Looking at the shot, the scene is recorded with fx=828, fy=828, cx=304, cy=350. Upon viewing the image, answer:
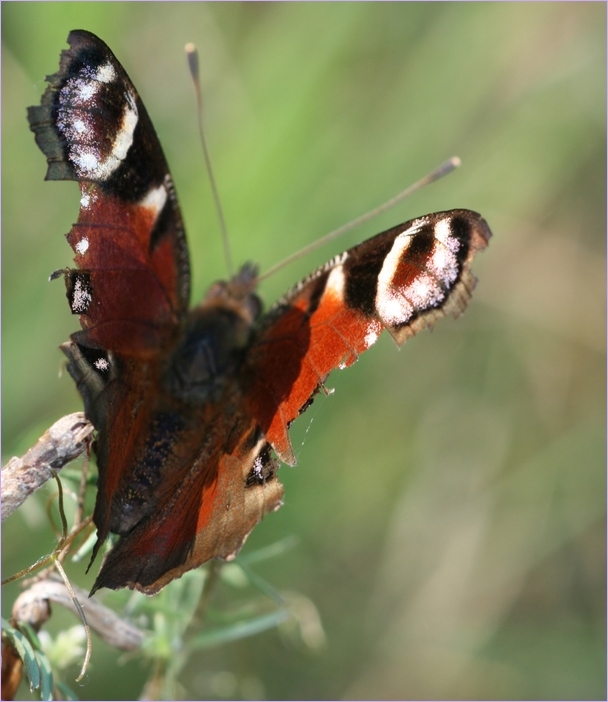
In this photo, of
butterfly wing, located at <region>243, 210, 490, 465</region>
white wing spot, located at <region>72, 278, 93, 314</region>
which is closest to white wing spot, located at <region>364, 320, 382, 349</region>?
butterfly wing, located at <region>243, 210, 490, 465</region>

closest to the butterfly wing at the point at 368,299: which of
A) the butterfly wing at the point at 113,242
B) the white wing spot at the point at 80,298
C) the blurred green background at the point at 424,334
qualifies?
the butterfly wing at the point at 113,242

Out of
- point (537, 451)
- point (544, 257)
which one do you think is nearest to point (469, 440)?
point (537, 451)

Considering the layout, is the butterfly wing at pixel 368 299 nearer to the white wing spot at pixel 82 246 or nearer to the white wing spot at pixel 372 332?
the white wing spot at pixel 372 332

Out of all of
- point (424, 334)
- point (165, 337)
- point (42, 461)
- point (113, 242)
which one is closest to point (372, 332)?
point (165, 337)

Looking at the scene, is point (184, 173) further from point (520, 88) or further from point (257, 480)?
point (257, 480)

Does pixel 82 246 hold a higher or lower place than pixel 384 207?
higher

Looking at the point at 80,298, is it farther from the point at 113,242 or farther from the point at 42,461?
the point at 42,461

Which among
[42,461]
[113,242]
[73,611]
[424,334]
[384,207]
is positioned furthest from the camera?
[424,334]
